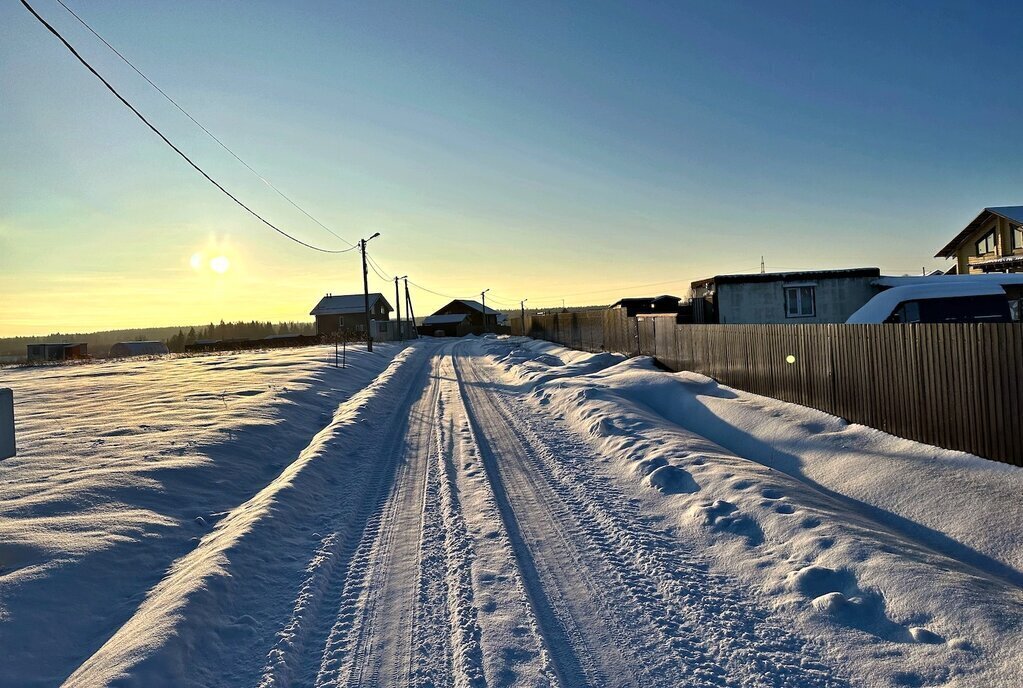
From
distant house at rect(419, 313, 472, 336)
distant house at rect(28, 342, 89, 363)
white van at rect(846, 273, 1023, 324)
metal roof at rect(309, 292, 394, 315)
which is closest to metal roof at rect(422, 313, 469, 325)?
distant house at rect(419, 313, 472, 336)

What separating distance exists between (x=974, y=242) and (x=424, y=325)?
238 ft

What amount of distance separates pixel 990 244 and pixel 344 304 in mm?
63135

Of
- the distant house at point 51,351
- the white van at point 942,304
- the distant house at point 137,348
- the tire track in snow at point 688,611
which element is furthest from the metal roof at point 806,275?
the distant house at point 137,348

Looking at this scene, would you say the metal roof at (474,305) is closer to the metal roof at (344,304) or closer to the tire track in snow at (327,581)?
the metal roof at (344,304)

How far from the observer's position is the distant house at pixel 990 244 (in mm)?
31422

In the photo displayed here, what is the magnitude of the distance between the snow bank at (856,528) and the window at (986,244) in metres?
34.2

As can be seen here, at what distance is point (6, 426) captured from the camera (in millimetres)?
5258

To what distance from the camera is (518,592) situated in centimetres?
465

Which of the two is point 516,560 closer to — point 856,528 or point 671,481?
point 671,481

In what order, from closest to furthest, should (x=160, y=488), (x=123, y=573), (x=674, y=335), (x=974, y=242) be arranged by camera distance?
(x=123, y=573) → (x=160, y=488) → (x=674, y=335) → (x=974, y=242)

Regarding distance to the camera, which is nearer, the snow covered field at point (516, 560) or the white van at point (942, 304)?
the snow covered field at point (516, 560)

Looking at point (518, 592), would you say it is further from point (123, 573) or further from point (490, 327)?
point (490, 327)

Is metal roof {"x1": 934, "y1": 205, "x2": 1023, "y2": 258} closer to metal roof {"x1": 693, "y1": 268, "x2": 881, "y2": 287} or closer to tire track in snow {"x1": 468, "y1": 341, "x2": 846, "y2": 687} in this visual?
metal roof {"x1": 693, "y1": 268, "x2": 881, "y2": 287}

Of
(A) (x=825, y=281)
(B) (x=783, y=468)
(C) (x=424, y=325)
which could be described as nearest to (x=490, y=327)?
(C) (x=424, y=325)
